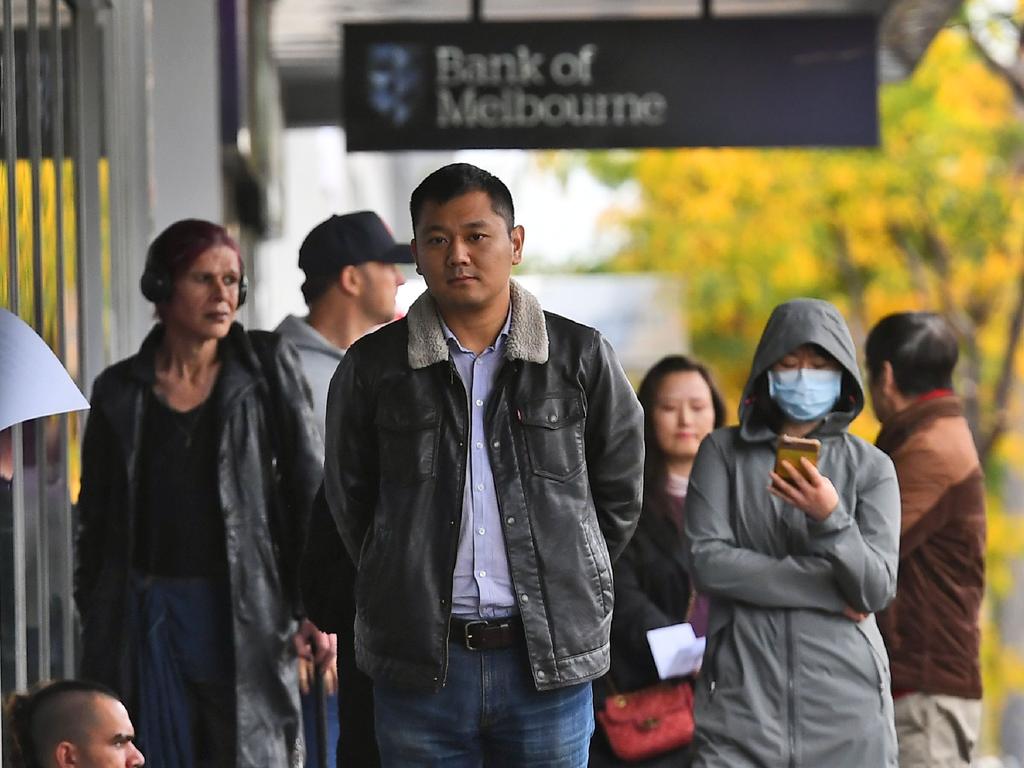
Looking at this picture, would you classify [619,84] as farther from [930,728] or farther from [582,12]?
[930,728]

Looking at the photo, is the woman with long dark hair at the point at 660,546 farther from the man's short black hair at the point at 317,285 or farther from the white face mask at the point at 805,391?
the man's short black hair at the point at 317,285

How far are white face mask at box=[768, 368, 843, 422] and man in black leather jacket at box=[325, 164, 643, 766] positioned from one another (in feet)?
3.40

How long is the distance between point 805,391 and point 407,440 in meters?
1.49

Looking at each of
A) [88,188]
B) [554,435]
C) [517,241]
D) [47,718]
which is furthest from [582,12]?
[47,718]

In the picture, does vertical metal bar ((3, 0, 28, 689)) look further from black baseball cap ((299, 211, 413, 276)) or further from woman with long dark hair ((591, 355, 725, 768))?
woman with long dark hair ((591, 355, 725, 768))

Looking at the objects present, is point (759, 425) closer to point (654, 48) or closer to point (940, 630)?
point (940, 630)

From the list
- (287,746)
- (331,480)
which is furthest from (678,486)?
(331,480)

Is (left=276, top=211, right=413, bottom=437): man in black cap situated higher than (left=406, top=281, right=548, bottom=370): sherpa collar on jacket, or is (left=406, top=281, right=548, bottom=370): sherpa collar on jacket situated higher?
(left=276, top=211, right=413, bottom=437): man in black cap

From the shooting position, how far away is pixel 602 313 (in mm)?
23500

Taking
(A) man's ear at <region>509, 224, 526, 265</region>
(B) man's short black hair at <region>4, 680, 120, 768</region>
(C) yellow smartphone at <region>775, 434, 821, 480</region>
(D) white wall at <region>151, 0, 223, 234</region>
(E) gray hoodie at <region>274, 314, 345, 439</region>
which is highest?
(D) white wall at <region>151, 0, 223, 234</region>

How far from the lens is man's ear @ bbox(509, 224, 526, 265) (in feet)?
15.1

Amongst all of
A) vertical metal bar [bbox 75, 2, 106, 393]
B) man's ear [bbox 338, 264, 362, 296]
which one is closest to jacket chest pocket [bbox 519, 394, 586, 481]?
man's ear [bbox 338, 264, 362, 296]

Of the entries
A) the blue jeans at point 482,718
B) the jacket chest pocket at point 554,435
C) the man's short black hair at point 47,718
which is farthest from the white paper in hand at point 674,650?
the man's short black hair at point 47,718

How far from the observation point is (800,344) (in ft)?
18.0
